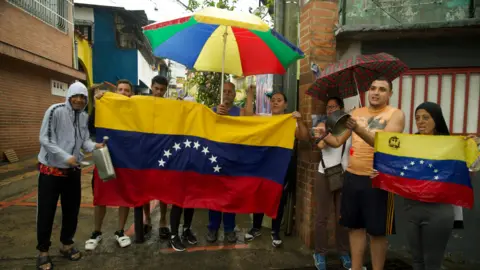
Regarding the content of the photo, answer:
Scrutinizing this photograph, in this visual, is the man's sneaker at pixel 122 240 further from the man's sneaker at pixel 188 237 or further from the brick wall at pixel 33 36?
the brick wall at pixel 33 36

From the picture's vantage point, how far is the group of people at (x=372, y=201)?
98.1 inches

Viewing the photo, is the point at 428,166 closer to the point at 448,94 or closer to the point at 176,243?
the point at 448,94

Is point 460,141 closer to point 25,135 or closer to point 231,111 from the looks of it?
point 231,111

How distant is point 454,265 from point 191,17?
4269mm

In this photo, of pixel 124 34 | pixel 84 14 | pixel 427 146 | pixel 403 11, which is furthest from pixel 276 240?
pixel 124 34

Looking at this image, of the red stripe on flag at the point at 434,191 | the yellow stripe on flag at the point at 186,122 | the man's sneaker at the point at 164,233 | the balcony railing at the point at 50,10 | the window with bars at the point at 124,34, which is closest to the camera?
the red stripe on flag at the point at 434,191

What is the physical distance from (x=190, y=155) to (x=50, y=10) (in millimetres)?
11447

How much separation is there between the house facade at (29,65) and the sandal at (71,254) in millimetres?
7576

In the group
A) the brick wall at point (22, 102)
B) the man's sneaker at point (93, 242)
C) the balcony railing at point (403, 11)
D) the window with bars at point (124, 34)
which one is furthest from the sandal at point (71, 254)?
the window with bars at point (124, 34)

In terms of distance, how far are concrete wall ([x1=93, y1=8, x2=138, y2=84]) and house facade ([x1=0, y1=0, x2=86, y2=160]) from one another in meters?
5.34

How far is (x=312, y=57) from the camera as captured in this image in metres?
3.89

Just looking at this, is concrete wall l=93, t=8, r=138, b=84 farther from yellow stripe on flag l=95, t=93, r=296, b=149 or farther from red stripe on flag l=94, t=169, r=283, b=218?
red stripe on flag l=94, t=169, r=283, b=218

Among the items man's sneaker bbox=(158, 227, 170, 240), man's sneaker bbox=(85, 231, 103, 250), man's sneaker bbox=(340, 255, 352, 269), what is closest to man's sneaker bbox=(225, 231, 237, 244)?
man's sneaker bbox=(158, 227, 170, 240)

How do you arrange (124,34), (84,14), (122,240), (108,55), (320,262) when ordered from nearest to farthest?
(320,262) → (122,240) → (84,14) → (108,55) → (124,34)
